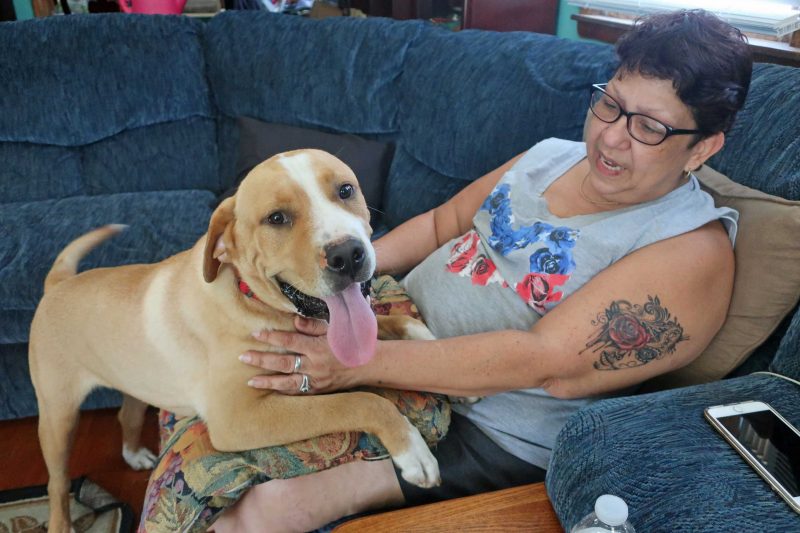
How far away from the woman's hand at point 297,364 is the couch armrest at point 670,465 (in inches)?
18.0

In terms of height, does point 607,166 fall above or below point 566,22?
below

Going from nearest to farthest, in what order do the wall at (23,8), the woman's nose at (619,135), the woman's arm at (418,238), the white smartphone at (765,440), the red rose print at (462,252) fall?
the white smartphone at (765,440) → the woman's nose at (619,135) → the red rose print at (462,252) → the woman's arm at (418,238) → the wall at (23,8)

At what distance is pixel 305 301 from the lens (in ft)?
3.85

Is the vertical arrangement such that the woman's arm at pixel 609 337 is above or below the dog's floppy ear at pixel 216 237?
below

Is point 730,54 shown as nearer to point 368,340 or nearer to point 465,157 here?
point 368,340

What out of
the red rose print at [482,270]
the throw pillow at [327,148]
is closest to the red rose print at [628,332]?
the red rose print at [482,270]

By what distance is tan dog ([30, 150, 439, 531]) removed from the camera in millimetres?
1132

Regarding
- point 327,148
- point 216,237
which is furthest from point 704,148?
point 327,148

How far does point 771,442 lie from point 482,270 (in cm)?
65

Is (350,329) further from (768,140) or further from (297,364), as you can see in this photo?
(768,140)

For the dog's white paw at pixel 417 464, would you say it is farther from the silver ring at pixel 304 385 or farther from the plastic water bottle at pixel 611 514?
the plastic water bottle at pixel 611 514

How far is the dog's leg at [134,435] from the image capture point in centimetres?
189

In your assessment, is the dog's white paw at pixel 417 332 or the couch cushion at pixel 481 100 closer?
the dog's white paw at pixel 417 332

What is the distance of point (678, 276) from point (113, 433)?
193cm
